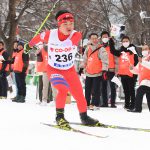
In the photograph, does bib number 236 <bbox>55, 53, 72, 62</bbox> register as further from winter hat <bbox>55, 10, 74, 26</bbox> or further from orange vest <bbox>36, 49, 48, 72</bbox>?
orange vest <bbox>36, 49, 48, 72</bbox>

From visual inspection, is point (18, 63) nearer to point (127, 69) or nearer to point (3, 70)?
point (3, 70)

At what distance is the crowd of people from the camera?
6.21 meters

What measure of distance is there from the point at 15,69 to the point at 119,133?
5.60 meters

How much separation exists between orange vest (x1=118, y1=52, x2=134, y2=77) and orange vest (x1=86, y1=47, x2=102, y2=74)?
0.58 meters

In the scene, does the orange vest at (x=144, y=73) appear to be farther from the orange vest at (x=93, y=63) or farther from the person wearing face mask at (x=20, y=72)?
the person wearing face mask at (x=20, y=72)

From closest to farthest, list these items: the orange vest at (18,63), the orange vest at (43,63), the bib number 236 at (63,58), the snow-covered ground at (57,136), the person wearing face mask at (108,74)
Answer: the snow-covered ground at (57,136) → the bib number 236 at (63,58) → the person wearing face mask at (108,74) → the orange vest at (43,63) → the orange vest at (18,63)

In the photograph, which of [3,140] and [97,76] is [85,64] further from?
[3,140]

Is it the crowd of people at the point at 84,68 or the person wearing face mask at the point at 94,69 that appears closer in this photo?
the crowd of people at the point at 84,68

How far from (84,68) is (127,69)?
0.99m

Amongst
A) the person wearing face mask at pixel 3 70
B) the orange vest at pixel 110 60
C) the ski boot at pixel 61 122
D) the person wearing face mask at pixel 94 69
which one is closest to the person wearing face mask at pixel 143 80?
the person wearing face mask at pixel 94 69

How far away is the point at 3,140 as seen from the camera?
4871 mm

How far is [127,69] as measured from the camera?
9258 mm

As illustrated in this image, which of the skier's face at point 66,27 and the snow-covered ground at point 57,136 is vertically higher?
the skier's face at point 66,27

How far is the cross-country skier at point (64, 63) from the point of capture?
6.18 meters
